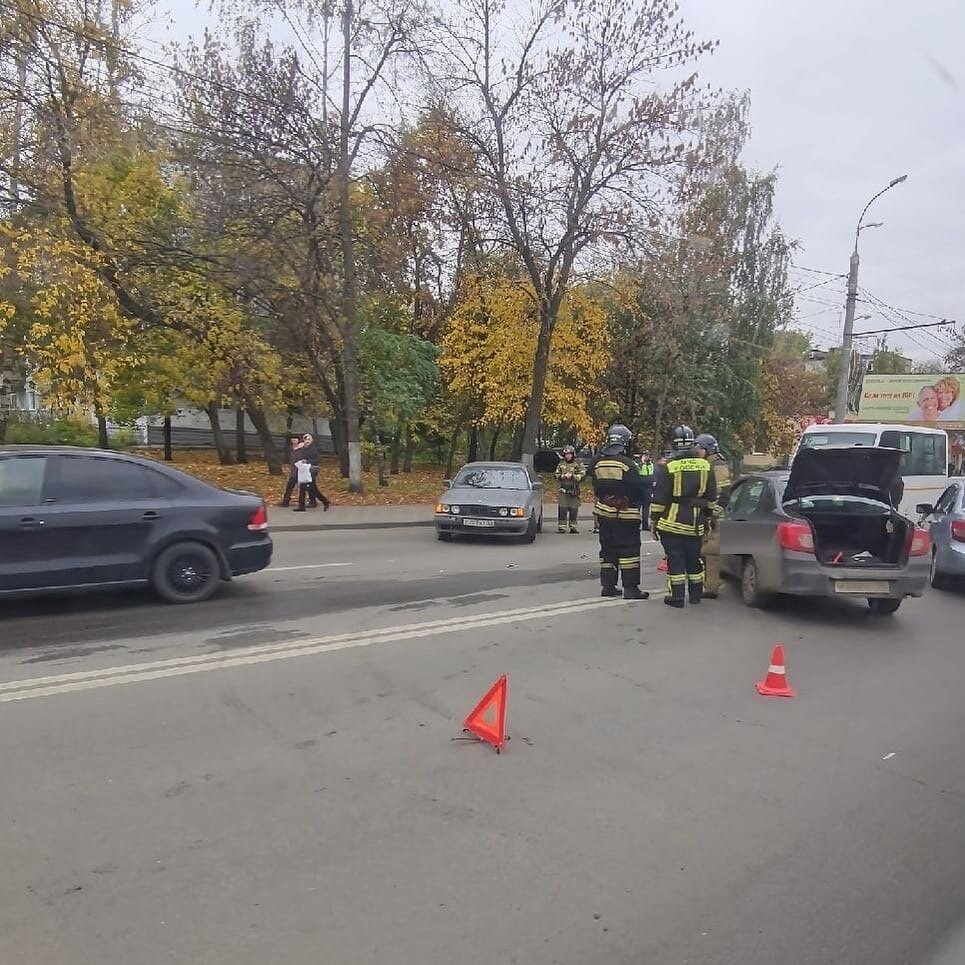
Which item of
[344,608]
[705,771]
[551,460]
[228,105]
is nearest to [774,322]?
[551,460]

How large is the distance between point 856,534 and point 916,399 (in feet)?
121

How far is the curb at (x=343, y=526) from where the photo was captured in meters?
15.4

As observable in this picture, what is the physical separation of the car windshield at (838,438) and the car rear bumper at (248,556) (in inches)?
469

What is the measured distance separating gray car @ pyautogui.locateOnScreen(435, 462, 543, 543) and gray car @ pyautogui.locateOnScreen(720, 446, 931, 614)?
4806 millimetres

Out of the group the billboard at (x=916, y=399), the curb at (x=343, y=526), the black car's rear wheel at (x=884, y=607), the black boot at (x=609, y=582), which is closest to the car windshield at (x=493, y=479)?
the curb at (x=343, y=526)

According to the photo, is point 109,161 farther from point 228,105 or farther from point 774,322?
point 774,322

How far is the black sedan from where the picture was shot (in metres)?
7.32

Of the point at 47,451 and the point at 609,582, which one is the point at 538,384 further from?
the point at 47,451

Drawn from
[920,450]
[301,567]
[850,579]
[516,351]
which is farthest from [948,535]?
[516,351]

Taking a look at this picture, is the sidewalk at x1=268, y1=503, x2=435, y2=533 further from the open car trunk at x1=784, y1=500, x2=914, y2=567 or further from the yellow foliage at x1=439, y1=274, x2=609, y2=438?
the open car trunk at x1=784, y1=500, x2=914, y2=567

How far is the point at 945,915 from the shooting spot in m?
3.22

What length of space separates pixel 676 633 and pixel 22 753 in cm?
526

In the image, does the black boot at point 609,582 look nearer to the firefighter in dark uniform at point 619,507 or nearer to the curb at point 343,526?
the firefighter in dark uniform at point 619,507

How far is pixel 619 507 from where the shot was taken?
28.6 ft
